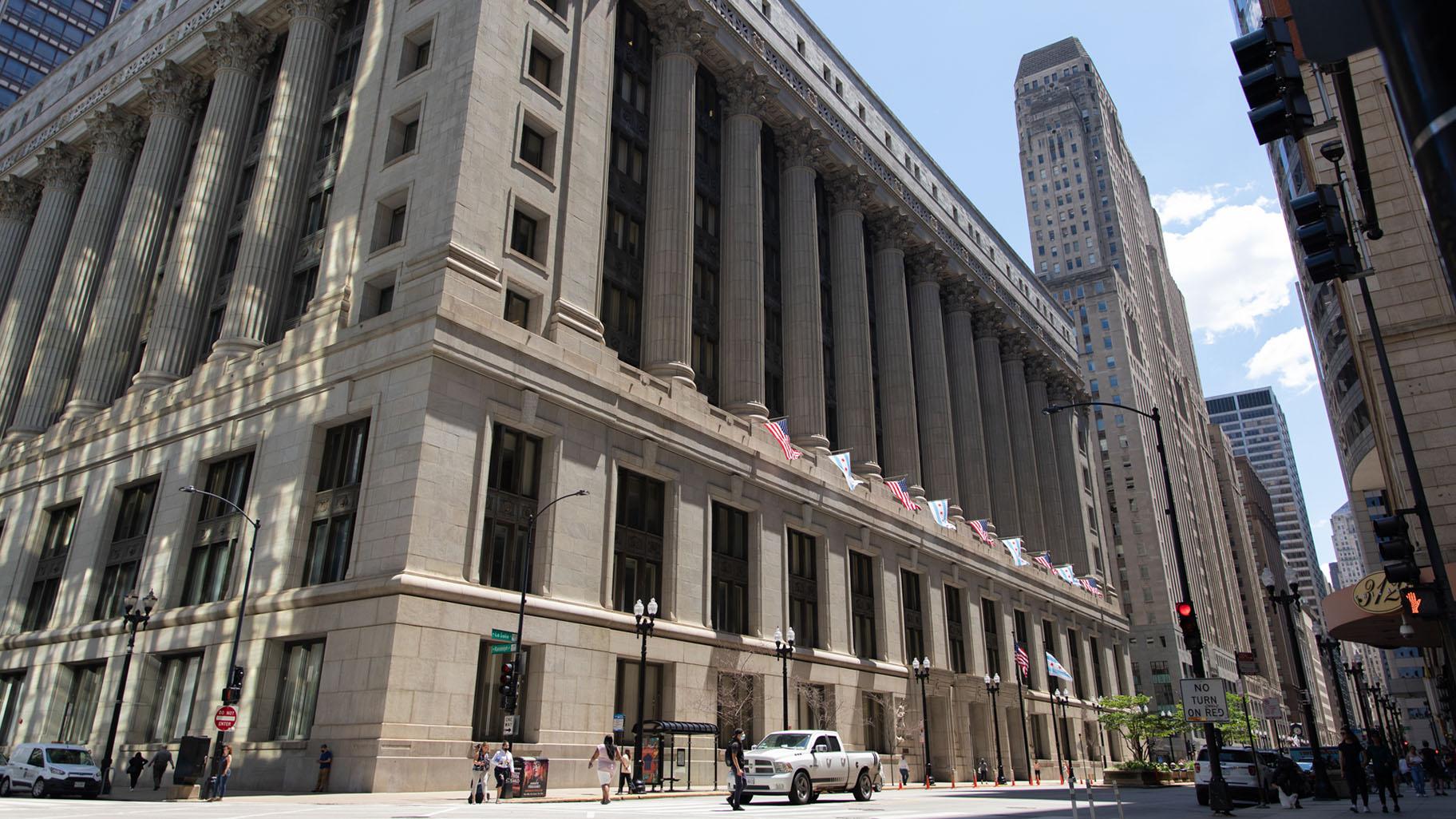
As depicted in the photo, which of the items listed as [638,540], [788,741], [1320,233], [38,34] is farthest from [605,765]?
[38,34]

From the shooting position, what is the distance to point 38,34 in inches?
3964

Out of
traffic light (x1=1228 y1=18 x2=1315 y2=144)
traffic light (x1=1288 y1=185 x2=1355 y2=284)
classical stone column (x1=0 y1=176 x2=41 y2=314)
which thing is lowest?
traffic light (x1=1288 y1=185 x2=1355 y2=284)

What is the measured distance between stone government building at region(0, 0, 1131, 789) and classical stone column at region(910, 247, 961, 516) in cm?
46

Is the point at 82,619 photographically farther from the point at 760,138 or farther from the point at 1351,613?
the point at 1351,613

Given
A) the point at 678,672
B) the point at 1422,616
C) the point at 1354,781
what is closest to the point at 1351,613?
the point at 1354,781

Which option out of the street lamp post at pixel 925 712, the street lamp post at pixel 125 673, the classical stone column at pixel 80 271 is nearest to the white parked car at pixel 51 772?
the street lamp post at pixel 125 673

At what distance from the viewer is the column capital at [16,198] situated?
64.9 m

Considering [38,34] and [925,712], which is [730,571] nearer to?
[925,712]

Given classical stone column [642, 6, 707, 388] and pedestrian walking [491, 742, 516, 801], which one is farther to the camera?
classical stone column [642, 6, 707, 388]

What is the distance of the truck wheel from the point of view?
2512 centimetres

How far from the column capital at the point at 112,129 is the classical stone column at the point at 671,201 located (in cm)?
3469

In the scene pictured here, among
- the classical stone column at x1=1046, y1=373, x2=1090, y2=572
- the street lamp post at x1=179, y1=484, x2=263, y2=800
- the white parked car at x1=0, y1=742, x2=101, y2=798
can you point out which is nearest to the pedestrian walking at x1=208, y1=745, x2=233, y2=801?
the street lamp post at x1=179, y1=484, x2=263, y2=800

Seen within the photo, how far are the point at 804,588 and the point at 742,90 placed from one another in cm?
2871

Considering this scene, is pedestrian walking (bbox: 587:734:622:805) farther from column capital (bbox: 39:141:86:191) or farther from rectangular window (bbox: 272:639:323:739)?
column capital (bbox: 39:141:86:191)
